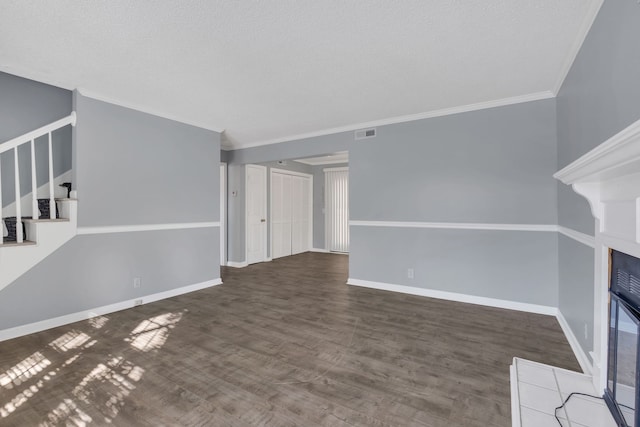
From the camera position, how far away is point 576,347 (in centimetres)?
244

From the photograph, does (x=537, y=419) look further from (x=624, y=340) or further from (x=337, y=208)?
(x=337, y=208)

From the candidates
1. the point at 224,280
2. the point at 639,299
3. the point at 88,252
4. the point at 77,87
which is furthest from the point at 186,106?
the point at 639,299

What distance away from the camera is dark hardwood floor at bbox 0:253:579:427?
1769mm

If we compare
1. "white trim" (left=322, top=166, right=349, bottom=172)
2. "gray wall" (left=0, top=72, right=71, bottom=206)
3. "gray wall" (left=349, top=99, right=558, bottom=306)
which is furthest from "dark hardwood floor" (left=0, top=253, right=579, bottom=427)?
"white trim" (left=322, top=166, right=349, bottom=172)

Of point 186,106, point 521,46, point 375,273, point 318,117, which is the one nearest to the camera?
point 521,46

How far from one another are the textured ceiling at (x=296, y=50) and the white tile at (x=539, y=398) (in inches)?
98.4

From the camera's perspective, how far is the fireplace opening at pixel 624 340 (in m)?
1.33

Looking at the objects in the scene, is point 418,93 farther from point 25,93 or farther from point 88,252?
point 25,93

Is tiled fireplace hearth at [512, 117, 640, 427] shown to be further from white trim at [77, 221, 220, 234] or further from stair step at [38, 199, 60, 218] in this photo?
stair step at [38, 199, 60, 218]

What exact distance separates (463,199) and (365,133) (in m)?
1.75

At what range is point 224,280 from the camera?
4.96m

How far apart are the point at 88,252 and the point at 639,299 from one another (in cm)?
460

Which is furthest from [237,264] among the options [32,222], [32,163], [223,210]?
[32,163]

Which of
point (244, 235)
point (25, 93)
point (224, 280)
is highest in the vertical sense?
point (25, 93)
